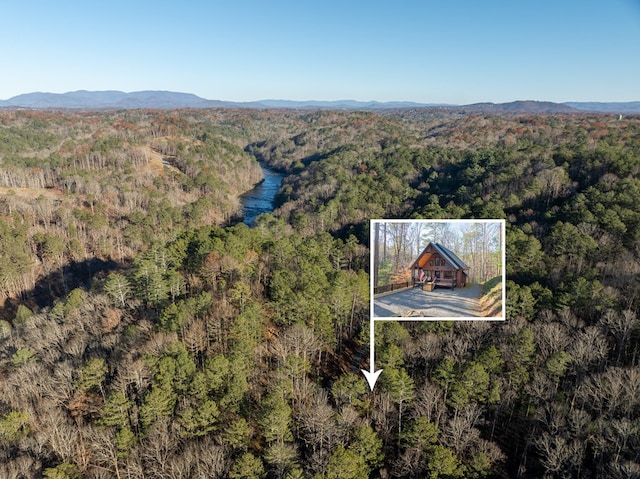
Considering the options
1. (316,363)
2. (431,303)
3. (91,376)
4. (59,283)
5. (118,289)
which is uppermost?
(431,303)

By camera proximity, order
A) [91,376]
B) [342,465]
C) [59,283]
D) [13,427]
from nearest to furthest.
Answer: [342,465] → [13,427] → [91,376] → [59,283]

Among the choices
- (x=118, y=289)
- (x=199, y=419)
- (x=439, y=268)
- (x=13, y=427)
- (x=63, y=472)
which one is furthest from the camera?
(x=118, y=289)

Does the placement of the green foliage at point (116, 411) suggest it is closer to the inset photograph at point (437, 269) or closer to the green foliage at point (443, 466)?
the green foliage at point (443, 466)

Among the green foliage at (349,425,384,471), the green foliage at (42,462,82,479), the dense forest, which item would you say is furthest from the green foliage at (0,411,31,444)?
the green foliage at (349,425,384,471)

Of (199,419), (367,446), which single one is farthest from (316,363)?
(199,419)

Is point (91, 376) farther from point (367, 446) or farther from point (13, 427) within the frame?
point (367, 446)

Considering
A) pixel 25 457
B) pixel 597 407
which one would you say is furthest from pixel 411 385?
pixel 25 457
